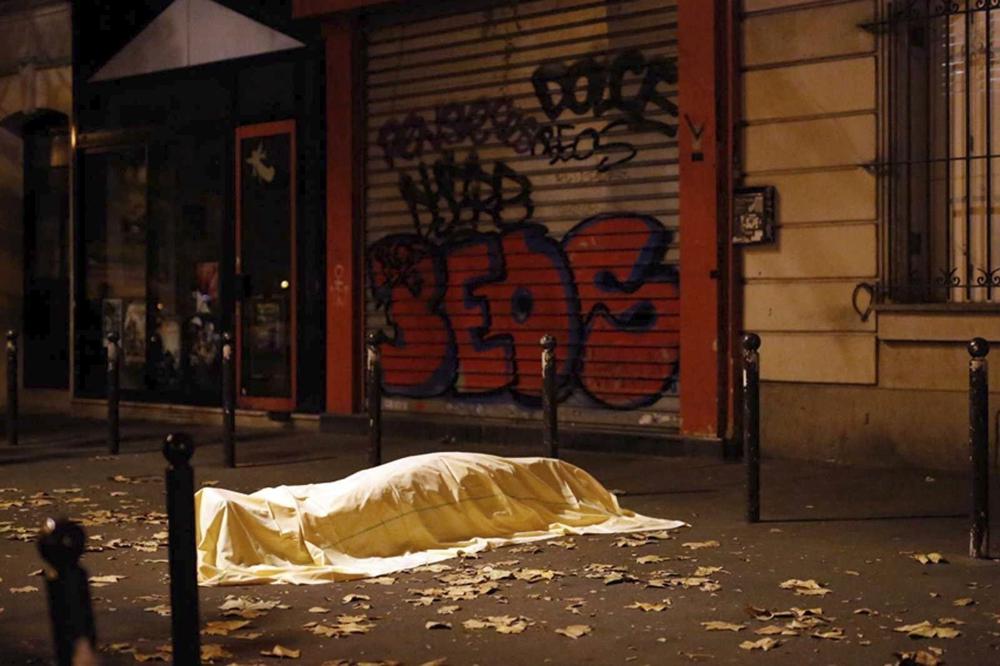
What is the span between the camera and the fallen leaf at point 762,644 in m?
5.66

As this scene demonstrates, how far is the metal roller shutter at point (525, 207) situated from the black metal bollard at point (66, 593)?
9.30m

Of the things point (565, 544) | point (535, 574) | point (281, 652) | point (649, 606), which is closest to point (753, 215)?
point (565, 544)

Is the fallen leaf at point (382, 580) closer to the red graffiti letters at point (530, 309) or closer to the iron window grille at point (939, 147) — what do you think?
the iron window grille at point (939, 147)

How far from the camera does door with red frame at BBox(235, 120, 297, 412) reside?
621 inches

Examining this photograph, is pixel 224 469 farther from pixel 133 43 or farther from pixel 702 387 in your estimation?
pixel 133 43

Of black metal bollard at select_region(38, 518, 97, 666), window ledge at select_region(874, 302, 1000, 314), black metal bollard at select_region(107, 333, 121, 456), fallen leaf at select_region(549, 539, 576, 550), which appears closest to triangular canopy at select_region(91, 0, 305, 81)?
black metal bollard at select_region(107, 333, 121, 456)

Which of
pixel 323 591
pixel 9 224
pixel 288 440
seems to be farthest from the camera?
pixel 9 224

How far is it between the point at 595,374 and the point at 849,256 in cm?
282

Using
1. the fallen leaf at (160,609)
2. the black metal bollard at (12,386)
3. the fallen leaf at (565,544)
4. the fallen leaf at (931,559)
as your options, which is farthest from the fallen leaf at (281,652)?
the black metal bollard at (12,386)

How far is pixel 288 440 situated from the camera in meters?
14.4

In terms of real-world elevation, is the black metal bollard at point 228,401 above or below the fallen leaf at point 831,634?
above

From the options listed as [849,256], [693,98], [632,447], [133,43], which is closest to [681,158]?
[693,98]

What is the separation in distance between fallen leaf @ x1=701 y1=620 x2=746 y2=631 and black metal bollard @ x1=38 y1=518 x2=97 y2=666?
10.5ft

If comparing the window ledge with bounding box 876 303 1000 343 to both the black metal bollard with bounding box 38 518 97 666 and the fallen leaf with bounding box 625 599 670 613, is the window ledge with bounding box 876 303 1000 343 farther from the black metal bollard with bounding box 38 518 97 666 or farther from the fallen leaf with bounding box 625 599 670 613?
the black metal bollard with bounding box 38 518 97 666
